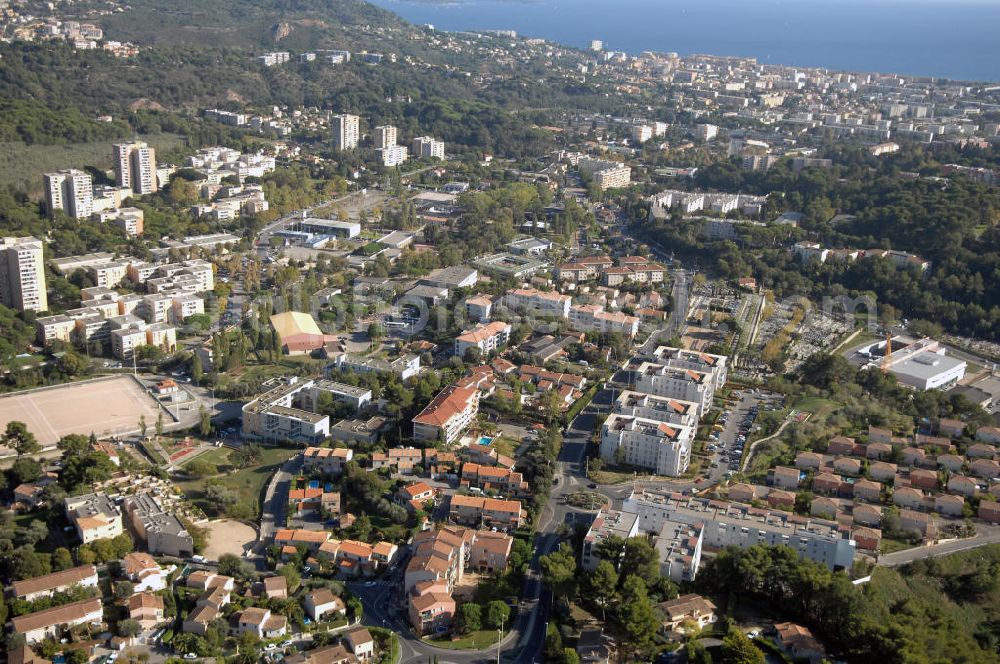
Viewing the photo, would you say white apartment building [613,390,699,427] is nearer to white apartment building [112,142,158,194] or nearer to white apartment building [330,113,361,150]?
white apartment building [112,142,158,194]

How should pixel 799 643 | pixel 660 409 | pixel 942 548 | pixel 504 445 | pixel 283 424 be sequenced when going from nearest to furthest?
pixel 799 643, pixel 942 548, pixel 504 445, pixel 283 424, pixel 660 409

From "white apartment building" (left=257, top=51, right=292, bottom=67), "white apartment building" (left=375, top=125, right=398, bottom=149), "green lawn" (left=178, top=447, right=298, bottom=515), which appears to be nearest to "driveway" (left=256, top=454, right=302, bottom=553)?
"green lawn" (left=178, top=447, right=298, bottom=515)

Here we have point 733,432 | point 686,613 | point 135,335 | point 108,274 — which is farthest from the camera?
point 108,274

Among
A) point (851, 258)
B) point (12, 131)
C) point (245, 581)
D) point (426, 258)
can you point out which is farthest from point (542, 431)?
point (12, 131)

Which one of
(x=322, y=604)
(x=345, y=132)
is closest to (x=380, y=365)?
(x=322, y=604)

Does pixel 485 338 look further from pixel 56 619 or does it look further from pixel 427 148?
pixel 427 148

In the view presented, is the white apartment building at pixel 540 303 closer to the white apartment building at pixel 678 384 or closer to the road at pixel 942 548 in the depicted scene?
the white apartment building at pixel 678 384
